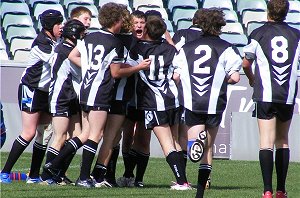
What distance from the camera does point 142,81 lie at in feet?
37.7

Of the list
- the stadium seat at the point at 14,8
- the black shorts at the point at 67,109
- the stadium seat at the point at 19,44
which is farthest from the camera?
the stadium seat at the point at 14,8

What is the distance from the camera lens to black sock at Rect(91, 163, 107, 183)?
1142 cm

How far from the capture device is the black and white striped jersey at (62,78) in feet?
38.2

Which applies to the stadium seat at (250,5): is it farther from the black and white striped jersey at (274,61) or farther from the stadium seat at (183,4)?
the black and white striped jersey at (274,61)

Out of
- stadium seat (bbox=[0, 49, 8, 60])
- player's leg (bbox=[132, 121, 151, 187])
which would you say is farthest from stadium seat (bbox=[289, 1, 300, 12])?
player's leg (bbox=[132, 121, 151, 187])

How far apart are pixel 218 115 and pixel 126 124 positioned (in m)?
1.98

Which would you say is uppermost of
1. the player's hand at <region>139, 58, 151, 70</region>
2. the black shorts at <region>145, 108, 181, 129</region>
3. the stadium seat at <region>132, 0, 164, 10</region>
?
the player's hand at <region>139, 58, 151, 70</region>

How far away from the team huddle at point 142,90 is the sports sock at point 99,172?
0.01 metres

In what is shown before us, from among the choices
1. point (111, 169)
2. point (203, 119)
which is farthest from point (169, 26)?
point (203, 119)

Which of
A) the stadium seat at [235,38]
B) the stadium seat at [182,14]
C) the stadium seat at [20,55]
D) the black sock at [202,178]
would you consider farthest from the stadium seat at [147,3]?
the black sock at [202,178]

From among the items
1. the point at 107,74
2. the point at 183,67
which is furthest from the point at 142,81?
the point at 183,67

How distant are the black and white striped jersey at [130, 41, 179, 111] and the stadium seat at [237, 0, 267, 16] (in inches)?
398

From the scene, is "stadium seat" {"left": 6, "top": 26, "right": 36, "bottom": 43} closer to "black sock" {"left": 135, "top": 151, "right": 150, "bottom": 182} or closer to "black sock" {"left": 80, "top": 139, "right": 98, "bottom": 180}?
"black sock" {"left": 135, "top": 151, "right": 150, "bottom": 182}

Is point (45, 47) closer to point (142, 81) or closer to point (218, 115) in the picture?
point (142, 81)
